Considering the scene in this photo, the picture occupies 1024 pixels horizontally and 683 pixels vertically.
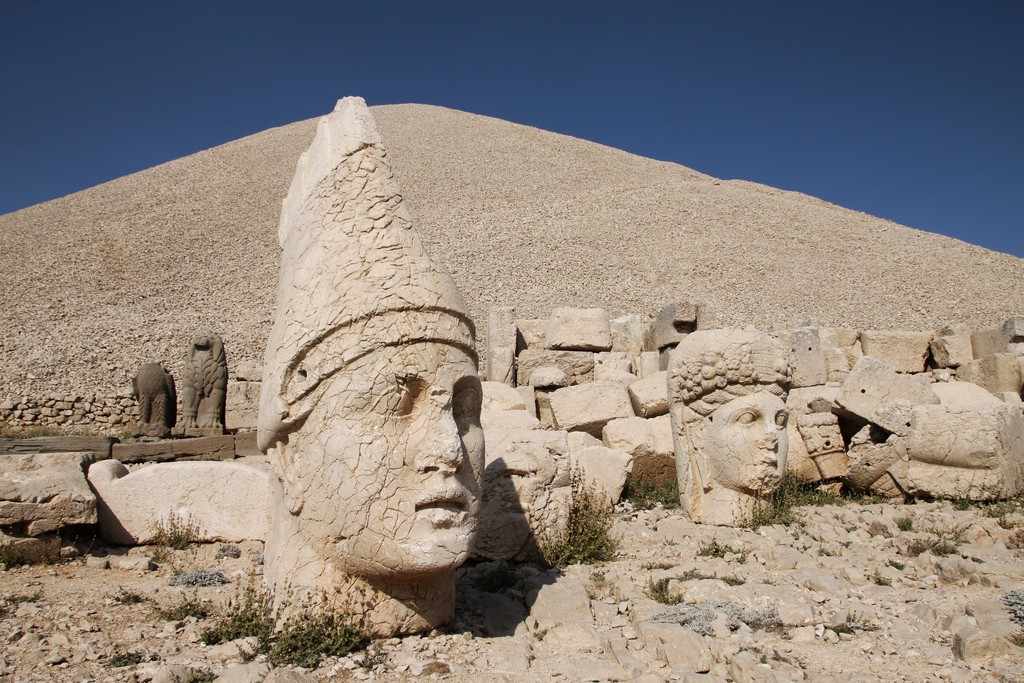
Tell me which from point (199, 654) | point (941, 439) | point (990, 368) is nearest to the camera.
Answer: point (199, 654)

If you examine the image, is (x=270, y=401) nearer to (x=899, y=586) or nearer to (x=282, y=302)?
(x=282, y=302)

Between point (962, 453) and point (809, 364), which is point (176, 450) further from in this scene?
point (962, 453)

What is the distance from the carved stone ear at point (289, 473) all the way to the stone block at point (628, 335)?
806 cm

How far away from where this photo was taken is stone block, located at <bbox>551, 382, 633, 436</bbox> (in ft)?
26.1

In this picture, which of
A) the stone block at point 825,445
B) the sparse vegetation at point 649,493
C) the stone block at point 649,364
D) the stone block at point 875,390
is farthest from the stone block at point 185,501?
the stone block at point 649,364

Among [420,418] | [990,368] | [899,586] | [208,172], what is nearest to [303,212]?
[420,418]

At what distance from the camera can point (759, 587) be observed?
4.20 meters

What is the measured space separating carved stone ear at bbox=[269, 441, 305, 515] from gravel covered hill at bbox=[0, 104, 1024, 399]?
13.6 meters

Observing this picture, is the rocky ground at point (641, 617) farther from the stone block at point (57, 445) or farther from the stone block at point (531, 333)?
the stone block at point (531, 333)

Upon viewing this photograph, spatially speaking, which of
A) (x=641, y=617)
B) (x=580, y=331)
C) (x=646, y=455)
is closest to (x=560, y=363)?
(x=580, y=331)

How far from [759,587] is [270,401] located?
2906 mm

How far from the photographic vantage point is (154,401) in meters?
10.5

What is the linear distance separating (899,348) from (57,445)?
11.1 m

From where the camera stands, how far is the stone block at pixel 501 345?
394 inches
